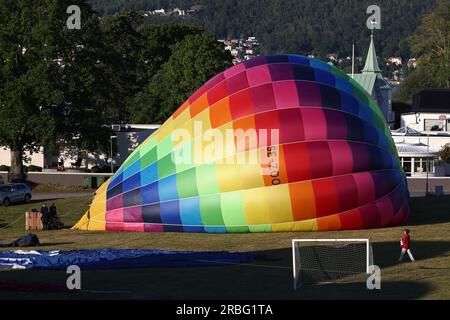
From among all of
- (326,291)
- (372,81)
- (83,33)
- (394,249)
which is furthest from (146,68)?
(326,291)

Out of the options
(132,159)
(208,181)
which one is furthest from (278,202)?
(132,159)

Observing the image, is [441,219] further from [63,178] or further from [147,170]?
[63,178]

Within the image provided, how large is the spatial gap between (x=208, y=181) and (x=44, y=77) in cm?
3079

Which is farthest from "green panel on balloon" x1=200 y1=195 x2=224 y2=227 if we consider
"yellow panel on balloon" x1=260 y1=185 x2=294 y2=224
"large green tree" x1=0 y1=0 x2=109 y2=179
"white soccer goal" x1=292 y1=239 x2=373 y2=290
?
"large green tree" x1=0 y1=0 x2=109 y2=179

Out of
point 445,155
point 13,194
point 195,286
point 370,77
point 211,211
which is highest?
point 370,77

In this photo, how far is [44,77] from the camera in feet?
213

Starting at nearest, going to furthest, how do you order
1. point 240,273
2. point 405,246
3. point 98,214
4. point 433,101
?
point 240,273, point 405,246, point 98,214, point 433,101

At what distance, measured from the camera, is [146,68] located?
106 meters

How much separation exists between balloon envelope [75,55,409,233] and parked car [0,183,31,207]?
15.6m

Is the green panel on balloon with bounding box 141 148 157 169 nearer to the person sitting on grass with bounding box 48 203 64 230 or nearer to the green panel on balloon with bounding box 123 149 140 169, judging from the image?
the green panel on balloon with bounding box 123 149 140 169

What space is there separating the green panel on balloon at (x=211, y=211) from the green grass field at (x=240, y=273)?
48 centimetres

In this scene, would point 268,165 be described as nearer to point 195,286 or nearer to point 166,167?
point 166,167

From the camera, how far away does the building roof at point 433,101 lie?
10988 centimetres

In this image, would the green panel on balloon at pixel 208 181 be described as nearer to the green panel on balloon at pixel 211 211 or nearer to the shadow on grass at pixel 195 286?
the green panel on balloon at pixel 211 211
